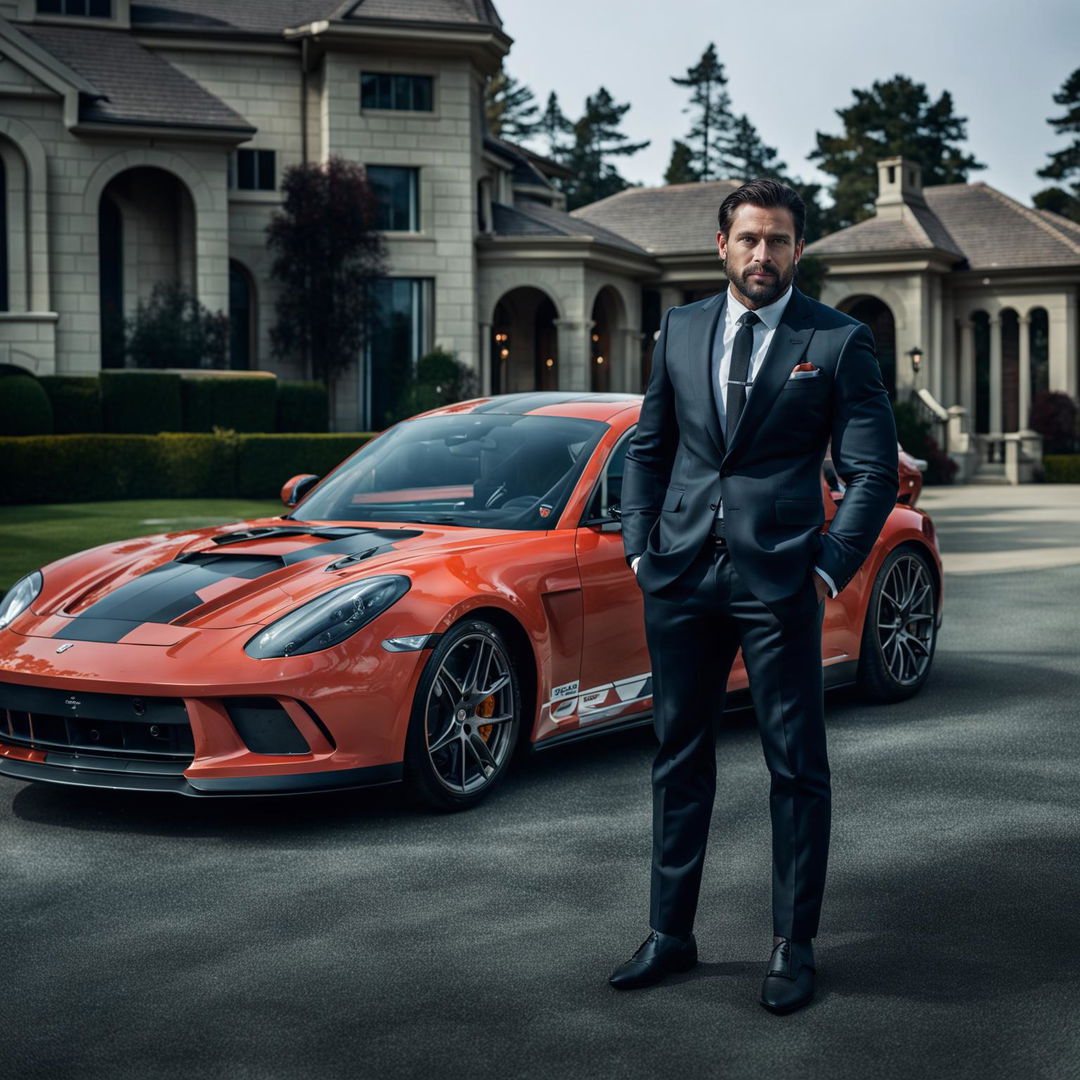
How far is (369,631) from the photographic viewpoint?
543 cm

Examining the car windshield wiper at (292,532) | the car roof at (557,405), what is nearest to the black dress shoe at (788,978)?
the car windshield wiper at (292,532)

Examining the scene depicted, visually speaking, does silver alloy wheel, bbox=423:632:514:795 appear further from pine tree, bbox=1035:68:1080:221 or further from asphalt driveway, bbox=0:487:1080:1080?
pine tree, bbox=1035:68:1080:221

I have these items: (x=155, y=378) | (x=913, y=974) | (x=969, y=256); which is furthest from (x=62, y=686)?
(x=969, y=256)

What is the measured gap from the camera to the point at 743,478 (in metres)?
3.80

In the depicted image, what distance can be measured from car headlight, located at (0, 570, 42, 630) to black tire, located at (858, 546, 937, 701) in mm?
3883

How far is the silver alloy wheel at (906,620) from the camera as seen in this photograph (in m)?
7.73

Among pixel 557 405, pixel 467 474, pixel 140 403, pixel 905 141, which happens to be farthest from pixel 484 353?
pixel 905 141

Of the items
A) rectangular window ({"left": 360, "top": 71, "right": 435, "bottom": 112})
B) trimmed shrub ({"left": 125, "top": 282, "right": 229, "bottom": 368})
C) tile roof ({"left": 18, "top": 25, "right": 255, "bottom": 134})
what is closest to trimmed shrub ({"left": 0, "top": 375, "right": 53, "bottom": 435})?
trimmed shrub ({"left": 125, "top": 282, "right": 229, "bottom": 368})

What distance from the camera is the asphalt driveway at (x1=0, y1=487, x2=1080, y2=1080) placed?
11.4 feet

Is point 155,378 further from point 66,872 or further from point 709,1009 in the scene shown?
point 709,1009

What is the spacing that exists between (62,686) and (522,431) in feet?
7.78

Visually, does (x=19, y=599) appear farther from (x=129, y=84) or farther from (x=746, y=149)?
(x=746, y=149)

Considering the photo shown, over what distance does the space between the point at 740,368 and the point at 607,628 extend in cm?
255

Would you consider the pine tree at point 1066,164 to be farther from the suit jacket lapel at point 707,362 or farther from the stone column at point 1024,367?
the suit jacket lapel at point 707,362
